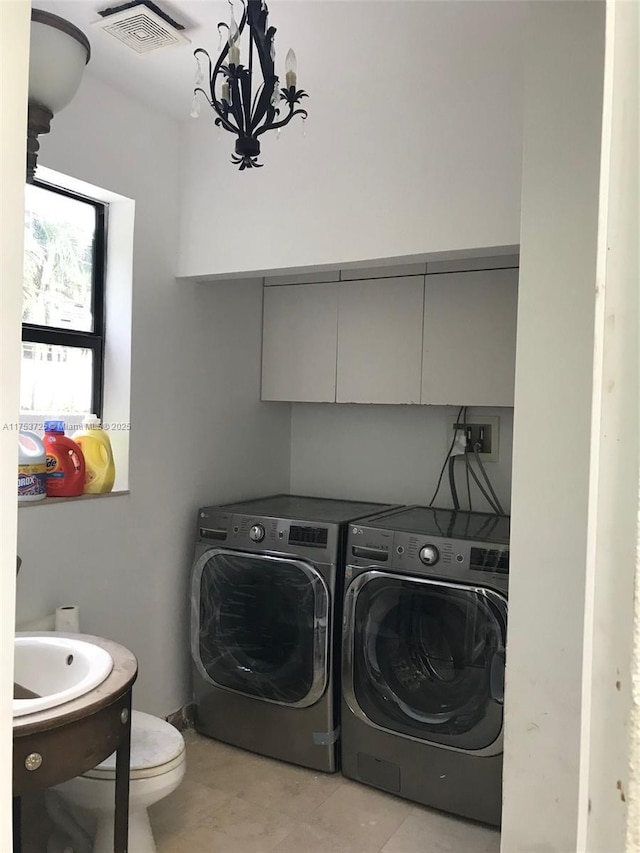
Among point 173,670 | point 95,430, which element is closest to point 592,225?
point 95,430

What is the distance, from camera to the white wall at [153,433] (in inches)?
91.9

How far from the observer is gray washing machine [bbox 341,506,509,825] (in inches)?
90.7

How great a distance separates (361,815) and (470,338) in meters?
1.79

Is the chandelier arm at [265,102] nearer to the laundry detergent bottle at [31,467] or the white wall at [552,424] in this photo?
the white wall at [552,424]

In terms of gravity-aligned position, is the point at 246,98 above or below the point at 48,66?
below

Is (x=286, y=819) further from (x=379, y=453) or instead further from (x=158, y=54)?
(x=158, y=54)

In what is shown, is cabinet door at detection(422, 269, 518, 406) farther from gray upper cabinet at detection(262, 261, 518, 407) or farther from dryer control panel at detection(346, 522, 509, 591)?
dryer control panel at detection(346, 522, 509, 591)

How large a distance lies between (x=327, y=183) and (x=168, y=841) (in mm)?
2236

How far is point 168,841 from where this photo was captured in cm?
220

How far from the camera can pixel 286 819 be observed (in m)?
2.35

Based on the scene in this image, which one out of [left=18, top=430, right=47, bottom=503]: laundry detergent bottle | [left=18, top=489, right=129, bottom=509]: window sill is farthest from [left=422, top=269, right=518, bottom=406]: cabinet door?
[left=18, top=430, right=47, bottom=503]: laundry detergent bottle

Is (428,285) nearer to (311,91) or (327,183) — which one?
(327,183)

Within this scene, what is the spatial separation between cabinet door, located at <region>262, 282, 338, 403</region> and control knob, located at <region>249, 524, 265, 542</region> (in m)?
0.70

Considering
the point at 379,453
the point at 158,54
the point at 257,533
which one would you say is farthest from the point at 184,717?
the point at 158,54
